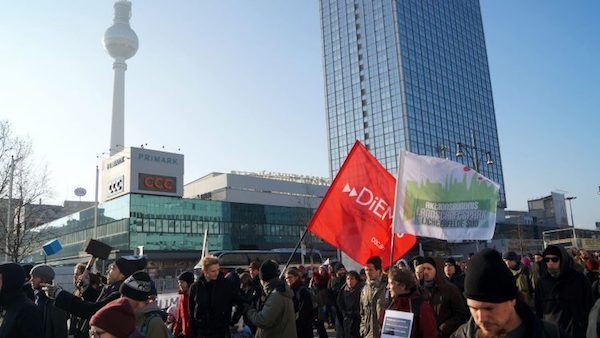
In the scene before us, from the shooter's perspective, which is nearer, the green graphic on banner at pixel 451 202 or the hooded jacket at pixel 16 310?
the hooded jacket at pixel 16 310

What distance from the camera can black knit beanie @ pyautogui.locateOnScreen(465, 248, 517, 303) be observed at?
2381 millimetres

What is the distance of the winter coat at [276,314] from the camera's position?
5.94m

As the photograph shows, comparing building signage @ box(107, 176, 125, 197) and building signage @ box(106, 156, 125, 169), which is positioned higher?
building signage @ box(106, 156, 125, 169)

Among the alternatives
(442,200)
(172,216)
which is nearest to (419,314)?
(442,200)

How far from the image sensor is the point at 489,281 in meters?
2.41

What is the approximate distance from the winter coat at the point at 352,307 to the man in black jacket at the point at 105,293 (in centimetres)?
458

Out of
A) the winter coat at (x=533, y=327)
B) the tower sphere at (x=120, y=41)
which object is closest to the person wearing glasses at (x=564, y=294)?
the winter coat at (x=533, y=327)

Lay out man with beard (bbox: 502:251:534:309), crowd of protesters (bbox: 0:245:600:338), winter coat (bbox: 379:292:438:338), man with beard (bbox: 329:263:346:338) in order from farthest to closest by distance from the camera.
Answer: man with beard (bbox: 329:263:346:338) < man with beard (bbox: 502:251:534:309) < winter coat (bbox: 379:292:438:338) < crowd of protesters (bbox: 0:245:600:338)

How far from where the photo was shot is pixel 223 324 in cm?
652

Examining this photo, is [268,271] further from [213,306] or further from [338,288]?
[338,288]

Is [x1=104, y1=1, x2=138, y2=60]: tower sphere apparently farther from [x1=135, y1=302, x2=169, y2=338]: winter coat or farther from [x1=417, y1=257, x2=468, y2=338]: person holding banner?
[x1=135, y1=302, x2=169, y2=338]: winter coat

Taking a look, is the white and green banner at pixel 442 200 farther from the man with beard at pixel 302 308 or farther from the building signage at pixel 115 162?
the building signage at pixel 115 162

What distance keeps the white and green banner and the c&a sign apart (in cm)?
6675

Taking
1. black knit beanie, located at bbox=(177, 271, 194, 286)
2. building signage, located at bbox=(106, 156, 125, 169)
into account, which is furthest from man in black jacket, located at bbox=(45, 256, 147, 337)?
building signage, located at bbox=(106, 156, 125, 169)
